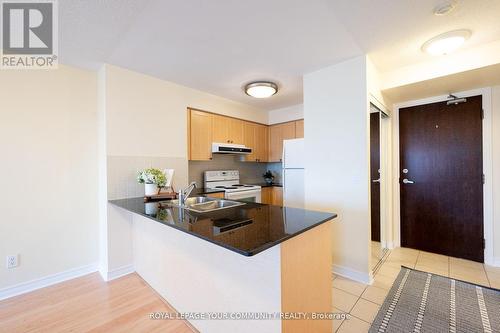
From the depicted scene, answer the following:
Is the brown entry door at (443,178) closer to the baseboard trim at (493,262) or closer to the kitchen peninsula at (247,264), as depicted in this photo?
the baseboard trim at (493,262)

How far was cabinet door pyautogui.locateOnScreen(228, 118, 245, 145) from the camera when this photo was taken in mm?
3709

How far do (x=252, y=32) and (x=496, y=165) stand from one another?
10.3ft

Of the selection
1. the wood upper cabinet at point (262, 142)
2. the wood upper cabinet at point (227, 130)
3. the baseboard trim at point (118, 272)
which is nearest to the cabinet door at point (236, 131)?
the wood upper cabinet at point (227, 130)

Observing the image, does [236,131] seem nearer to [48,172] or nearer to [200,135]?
[200,135]

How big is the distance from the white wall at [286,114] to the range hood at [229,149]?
0.93 metres

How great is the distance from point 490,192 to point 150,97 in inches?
167

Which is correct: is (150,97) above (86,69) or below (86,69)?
below

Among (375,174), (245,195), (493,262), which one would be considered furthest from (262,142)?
(493,262)

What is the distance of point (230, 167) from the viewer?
165 inches

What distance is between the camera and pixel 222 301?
1.39 meters

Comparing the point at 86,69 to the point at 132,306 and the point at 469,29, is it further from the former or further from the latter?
the point at 469,29

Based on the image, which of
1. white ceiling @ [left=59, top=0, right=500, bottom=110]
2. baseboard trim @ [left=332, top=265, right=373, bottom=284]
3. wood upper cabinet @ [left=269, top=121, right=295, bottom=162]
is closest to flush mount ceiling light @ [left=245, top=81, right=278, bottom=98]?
white ceiling @ [left=59, top=0, right=500, bottom=110]

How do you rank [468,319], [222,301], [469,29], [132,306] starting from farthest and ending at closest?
1. [132,306]
2. [469,29]
3. [468,319]
4. [222,301]

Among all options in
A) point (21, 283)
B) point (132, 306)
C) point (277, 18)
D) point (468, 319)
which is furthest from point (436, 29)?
point (21, 283)
